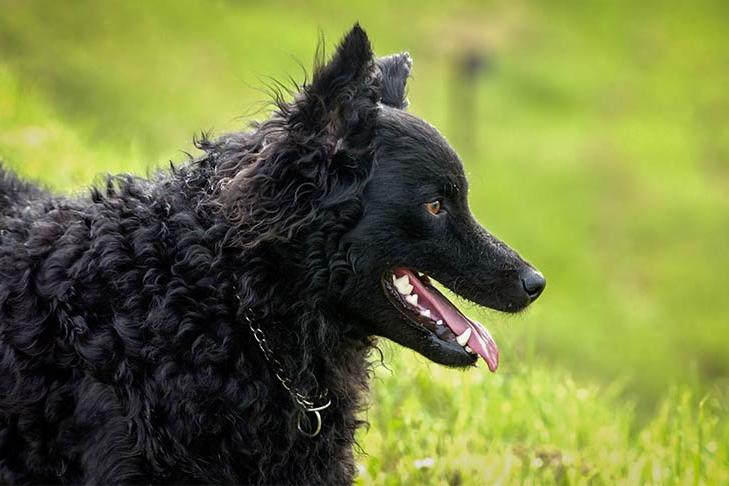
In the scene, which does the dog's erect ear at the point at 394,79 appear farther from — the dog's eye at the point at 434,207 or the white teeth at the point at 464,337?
the white teeth at the point at 464,337

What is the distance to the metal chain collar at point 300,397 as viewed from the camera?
3.88m

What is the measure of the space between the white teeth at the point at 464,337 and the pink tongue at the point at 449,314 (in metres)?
0.01

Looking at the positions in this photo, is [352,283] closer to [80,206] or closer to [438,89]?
[80,206]

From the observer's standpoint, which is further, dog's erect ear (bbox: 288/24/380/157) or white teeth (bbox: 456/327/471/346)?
white teeth (bbox: 456/327/471/346)

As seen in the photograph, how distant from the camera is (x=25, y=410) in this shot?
12.5 feet

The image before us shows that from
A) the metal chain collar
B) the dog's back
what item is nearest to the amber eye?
the metal chain collar

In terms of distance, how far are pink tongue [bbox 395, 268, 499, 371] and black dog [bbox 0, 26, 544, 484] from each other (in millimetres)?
10

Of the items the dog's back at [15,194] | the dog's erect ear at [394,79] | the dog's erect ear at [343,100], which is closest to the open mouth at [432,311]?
the dog's erect ear at [343,100]

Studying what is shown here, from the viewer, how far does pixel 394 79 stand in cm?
445

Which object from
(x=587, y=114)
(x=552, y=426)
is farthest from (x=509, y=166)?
(x=552, y=426)

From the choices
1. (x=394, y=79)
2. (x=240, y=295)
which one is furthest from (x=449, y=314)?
(x=394, y=79)

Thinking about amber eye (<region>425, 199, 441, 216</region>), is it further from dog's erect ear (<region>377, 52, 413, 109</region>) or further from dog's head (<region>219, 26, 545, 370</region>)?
dog's erect ear (<region>377, 52, 413, 109</region>)

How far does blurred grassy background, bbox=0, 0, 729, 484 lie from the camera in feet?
19.2

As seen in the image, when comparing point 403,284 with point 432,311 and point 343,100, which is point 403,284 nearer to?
point 432,311
